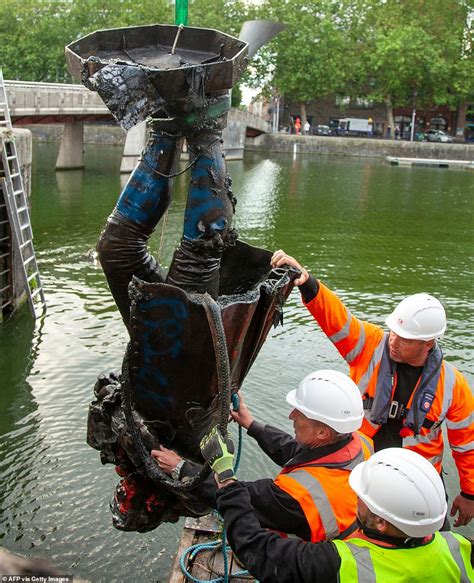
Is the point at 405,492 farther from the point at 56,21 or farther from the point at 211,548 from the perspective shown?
the point at 56,21

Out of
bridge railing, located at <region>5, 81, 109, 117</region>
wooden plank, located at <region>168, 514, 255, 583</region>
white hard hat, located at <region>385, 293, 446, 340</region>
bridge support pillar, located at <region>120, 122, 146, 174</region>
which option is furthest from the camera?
bridge support pillar, located at <region>120, 122, 146, 174</region>

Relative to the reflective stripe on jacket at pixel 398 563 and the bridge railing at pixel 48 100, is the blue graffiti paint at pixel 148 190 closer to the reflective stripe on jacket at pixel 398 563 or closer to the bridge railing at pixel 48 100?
the reflective stripe on jacket at pixel 398 563

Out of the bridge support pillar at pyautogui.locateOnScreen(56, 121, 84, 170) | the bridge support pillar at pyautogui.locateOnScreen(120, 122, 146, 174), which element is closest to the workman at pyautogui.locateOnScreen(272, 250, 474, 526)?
the bridge support pillar at pyautogui.locateOnScreen(120, 122, 146, 174)

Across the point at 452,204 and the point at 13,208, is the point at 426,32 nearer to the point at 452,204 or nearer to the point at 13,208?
the point at 452,204

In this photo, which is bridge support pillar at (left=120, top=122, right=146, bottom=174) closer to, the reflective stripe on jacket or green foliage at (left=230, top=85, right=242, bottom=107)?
green foliage at (left=230, top=85, right=242, bottom=107)

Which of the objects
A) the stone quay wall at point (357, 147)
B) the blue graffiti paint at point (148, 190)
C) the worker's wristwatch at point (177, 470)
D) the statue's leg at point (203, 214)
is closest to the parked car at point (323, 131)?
the stone quay wall at point (357, 147)

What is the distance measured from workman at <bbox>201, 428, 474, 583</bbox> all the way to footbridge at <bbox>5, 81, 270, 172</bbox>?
18.3 metres

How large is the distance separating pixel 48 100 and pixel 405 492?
2486 cm

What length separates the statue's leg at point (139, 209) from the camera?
12.4 feet

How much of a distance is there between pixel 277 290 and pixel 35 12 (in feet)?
200

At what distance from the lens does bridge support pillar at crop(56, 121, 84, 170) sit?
113 feet

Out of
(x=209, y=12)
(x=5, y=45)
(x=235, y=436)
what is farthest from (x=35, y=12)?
(x=235, y=436)

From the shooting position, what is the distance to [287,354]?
428 inches

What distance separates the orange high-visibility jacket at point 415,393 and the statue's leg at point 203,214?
1211 millimetres
